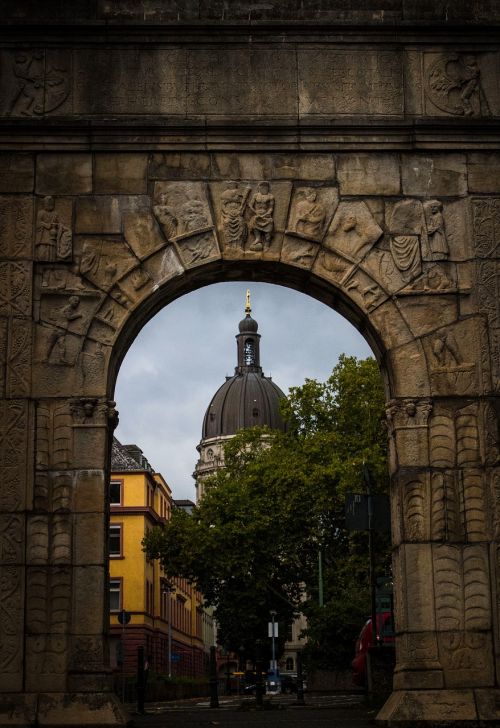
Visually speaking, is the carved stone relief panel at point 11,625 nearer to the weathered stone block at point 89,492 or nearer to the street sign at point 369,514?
the weathered stone block at point 89,492

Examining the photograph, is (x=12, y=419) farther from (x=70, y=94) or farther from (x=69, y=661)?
(x=70, y=94)

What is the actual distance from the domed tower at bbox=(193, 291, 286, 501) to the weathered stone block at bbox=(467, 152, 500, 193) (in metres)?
115

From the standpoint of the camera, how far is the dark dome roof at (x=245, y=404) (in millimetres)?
133125

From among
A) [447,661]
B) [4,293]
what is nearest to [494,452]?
[447,661]

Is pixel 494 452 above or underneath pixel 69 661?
above

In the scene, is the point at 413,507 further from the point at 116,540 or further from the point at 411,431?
the point at 116,540

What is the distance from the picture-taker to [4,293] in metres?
14.7

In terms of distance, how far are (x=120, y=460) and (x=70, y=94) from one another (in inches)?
1912

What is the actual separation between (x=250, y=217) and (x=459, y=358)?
3.13m

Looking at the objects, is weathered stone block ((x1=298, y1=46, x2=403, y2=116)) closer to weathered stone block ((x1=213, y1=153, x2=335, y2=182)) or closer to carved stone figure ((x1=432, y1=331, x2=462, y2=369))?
weathered stone block ((x1=213, y1=153, x2=335, y2=182))

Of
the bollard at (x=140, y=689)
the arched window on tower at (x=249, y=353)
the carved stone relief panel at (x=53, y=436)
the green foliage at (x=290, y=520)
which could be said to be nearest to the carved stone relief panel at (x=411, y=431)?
the carved stone relief panel at (x=53, y=436)

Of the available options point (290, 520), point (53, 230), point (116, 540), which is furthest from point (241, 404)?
point (53, 230)

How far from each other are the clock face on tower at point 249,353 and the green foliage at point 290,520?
8866 centimetres

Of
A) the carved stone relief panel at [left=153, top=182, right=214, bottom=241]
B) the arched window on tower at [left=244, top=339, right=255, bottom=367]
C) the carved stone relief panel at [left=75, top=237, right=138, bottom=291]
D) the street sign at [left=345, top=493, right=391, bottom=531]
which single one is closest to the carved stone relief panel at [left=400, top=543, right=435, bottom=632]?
the street sign at [left=345, top=493, right=391, bottom=531]
